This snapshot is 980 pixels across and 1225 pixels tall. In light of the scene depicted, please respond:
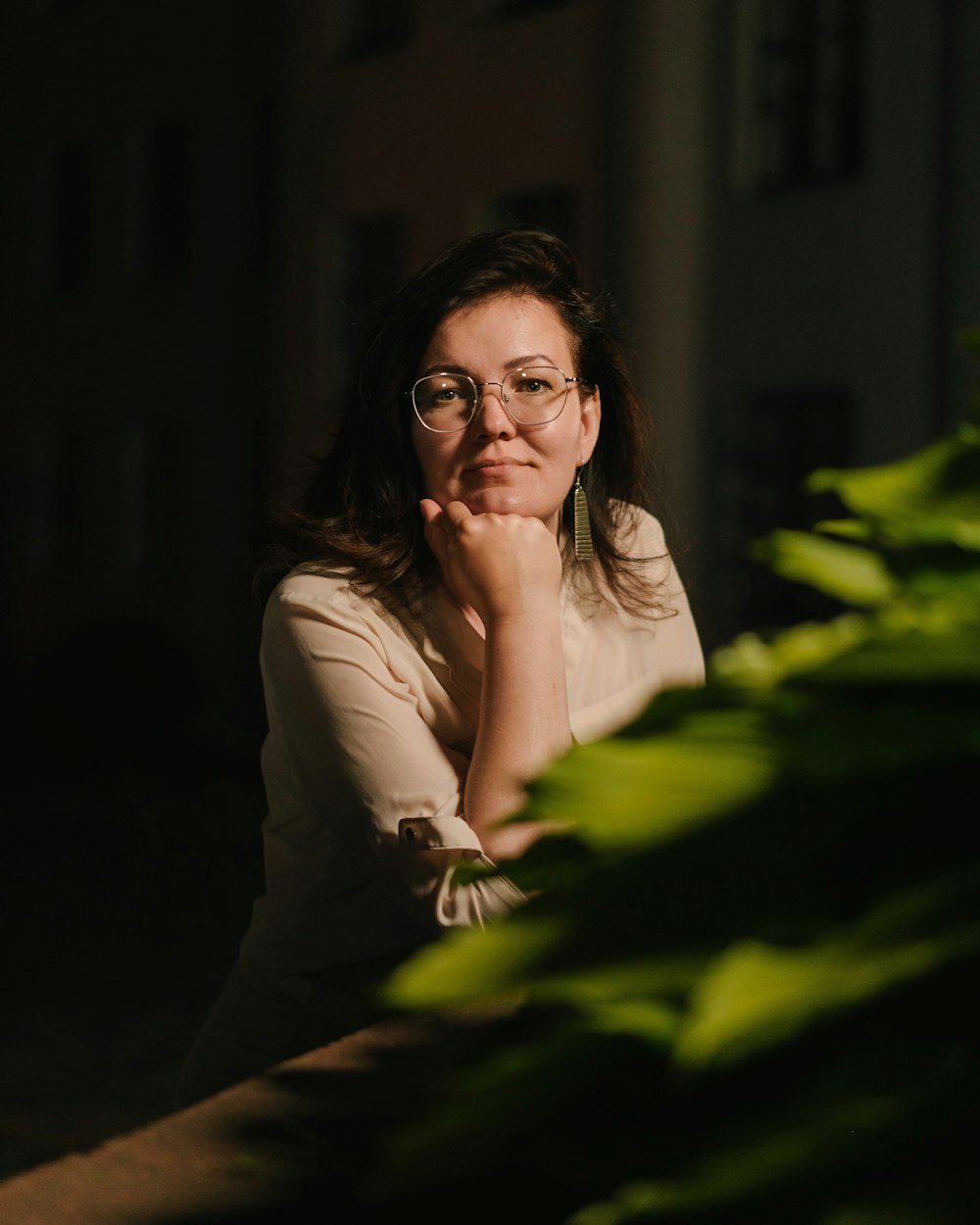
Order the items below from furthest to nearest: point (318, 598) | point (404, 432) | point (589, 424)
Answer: point (589, 424), point (404, 432), point (318, 598)

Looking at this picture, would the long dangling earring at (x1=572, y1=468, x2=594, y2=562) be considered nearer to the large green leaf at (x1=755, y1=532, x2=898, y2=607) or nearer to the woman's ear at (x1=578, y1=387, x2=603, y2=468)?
the woman's ear at (x1=578, y1=387, x2=603, y2=468)

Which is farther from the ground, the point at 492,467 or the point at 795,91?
the point at 795,91

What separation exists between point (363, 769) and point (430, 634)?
0.29 metres

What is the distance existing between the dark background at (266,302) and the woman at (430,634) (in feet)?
2.10

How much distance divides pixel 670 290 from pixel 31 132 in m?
11.3

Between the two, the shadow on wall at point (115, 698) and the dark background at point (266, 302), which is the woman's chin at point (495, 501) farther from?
the shadow on wall at point (115, 698)

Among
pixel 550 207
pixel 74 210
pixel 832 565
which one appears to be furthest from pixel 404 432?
pixel 74 210

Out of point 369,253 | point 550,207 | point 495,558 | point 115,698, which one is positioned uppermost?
point 550,207

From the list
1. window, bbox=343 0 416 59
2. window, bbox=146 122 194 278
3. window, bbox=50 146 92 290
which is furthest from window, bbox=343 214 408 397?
window, bbox=50 146 92 290

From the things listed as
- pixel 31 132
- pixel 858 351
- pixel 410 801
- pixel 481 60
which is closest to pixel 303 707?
pixel 410 801

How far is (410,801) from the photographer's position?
189 cm

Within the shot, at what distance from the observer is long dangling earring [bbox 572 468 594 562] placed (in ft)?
8.02

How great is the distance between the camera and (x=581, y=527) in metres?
2.46

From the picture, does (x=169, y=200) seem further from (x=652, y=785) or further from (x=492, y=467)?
(x=652, y=785)
